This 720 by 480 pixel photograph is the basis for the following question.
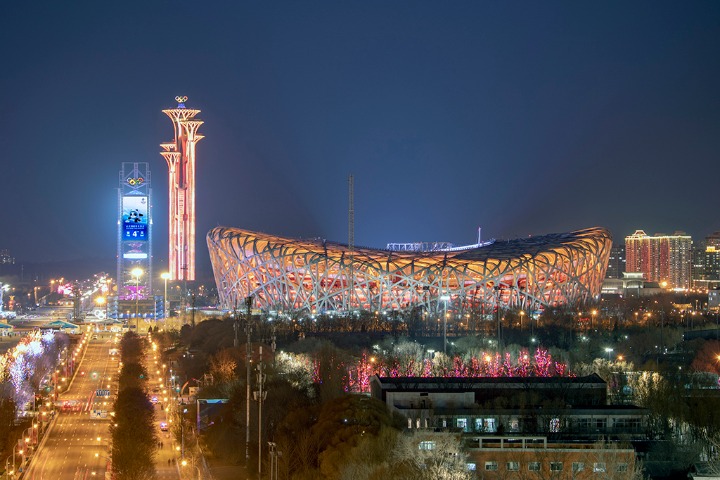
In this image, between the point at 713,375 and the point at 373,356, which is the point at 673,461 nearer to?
the point at 713,375

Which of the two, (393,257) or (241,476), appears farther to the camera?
(393,257)

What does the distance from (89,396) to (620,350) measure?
31.7 meters

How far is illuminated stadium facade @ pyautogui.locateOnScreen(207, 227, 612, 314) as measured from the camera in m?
106

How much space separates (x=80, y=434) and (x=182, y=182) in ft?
251

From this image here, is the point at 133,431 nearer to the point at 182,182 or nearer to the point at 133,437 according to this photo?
the point at 133,437

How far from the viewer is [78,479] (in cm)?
4616

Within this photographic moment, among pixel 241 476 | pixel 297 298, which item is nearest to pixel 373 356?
pixel 241 476

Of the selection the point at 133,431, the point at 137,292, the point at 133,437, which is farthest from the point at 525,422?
the point at 137,292

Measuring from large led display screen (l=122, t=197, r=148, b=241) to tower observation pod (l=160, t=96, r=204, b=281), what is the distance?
294 cm

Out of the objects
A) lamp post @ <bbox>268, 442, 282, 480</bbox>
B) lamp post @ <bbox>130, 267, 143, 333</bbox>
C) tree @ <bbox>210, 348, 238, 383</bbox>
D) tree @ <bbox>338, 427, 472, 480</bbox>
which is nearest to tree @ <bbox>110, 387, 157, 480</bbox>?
tree @ <bbox>210, 348, 238, 383</bbox>

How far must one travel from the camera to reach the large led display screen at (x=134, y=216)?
5202 inches

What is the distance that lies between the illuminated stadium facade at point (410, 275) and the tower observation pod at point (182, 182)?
1523 centimetres

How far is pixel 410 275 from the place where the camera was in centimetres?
10756

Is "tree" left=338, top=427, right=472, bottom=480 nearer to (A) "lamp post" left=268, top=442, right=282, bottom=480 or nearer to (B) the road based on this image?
(A) "lamp post" left=268, top=442, right=282, bottom=480
